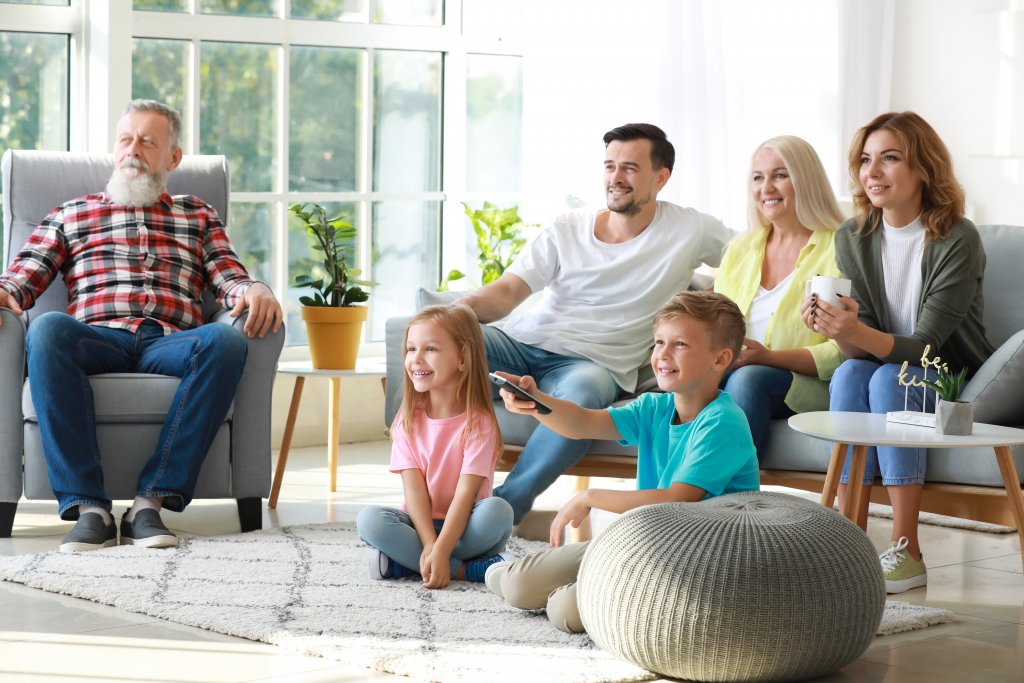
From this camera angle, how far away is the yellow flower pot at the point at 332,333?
4.02 m

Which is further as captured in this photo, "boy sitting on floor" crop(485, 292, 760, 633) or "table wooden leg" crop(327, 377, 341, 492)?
"table wooden leg" crop(327, 377, 341, 492)

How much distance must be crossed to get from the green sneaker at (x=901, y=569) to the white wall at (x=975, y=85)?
105 inches

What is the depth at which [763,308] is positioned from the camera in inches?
136

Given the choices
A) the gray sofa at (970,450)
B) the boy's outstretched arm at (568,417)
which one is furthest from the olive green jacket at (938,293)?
the boy's outstretched arm at (568,417)

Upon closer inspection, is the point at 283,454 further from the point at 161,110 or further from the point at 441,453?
the point at 441,453

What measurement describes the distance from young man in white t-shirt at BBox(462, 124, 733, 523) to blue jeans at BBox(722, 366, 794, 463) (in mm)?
351

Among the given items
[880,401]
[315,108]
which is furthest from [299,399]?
[880,401]

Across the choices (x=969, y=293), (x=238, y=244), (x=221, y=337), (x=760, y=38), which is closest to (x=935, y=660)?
(x=969, y=293)

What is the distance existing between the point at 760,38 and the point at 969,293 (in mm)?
2512

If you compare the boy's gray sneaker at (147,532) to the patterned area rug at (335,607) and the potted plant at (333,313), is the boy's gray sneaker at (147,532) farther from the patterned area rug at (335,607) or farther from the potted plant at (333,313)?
the potted plant at (333,313)

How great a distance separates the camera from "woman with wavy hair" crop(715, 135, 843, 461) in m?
3.25

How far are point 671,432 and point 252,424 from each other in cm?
133

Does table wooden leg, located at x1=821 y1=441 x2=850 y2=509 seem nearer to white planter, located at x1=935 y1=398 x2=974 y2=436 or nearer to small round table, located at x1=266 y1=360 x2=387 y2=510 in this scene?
white planter, located at x1=935 y1=398 x2=974 y2=436

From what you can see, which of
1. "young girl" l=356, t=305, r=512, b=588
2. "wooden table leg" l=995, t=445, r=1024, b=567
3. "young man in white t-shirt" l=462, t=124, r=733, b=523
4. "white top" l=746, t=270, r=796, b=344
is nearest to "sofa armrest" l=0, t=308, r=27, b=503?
"young girl" l=356, t=305, r=512, b=588
